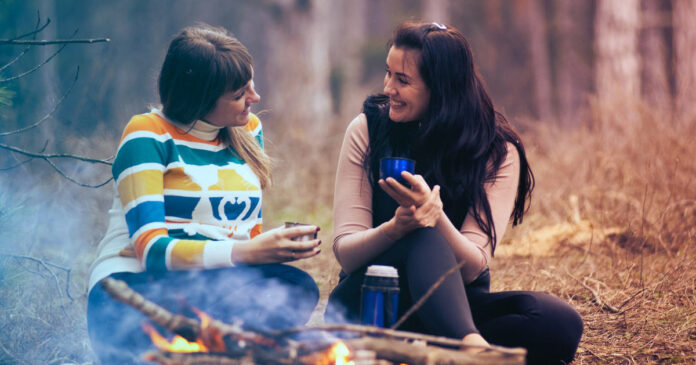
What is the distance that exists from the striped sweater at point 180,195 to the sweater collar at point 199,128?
0.01m

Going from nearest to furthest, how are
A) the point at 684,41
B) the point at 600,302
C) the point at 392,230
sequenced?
the point at 392,230, the point at 600,302, the point at 684,41

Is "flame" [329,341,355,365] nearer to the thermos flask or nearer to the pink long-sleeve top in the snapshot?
the thermos flask

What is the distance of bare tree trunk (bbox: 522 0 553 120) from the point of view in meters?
11.0

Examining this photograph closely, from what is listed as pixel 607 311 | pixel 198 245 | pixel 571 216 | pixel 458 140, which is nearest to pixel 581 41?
pixel 571 216

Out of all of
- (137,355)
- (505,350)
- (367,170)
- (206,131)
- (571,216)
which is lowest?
(571,216)

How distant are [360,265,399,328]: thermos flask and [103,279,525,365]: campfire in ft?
0.81

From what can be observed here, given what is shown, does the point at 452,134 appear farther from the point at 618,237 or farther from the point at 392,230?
the point at 618,237

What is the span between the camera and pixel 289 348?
1.64 meters

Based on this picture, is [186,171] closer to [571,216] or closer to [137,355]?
[137,355]

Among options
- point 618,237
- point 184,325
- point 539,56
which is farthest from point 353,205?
point 539,56

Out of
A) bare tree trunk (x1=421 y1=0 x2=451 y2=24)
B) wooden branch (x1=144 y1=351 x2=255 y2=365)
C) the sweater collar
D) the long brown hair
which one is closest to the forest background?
the sweater collar

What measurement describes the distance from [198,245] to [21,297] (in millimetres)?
1436

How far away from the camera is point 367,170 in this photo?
8.16ft

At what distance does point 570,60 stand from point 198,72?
9353 mm
